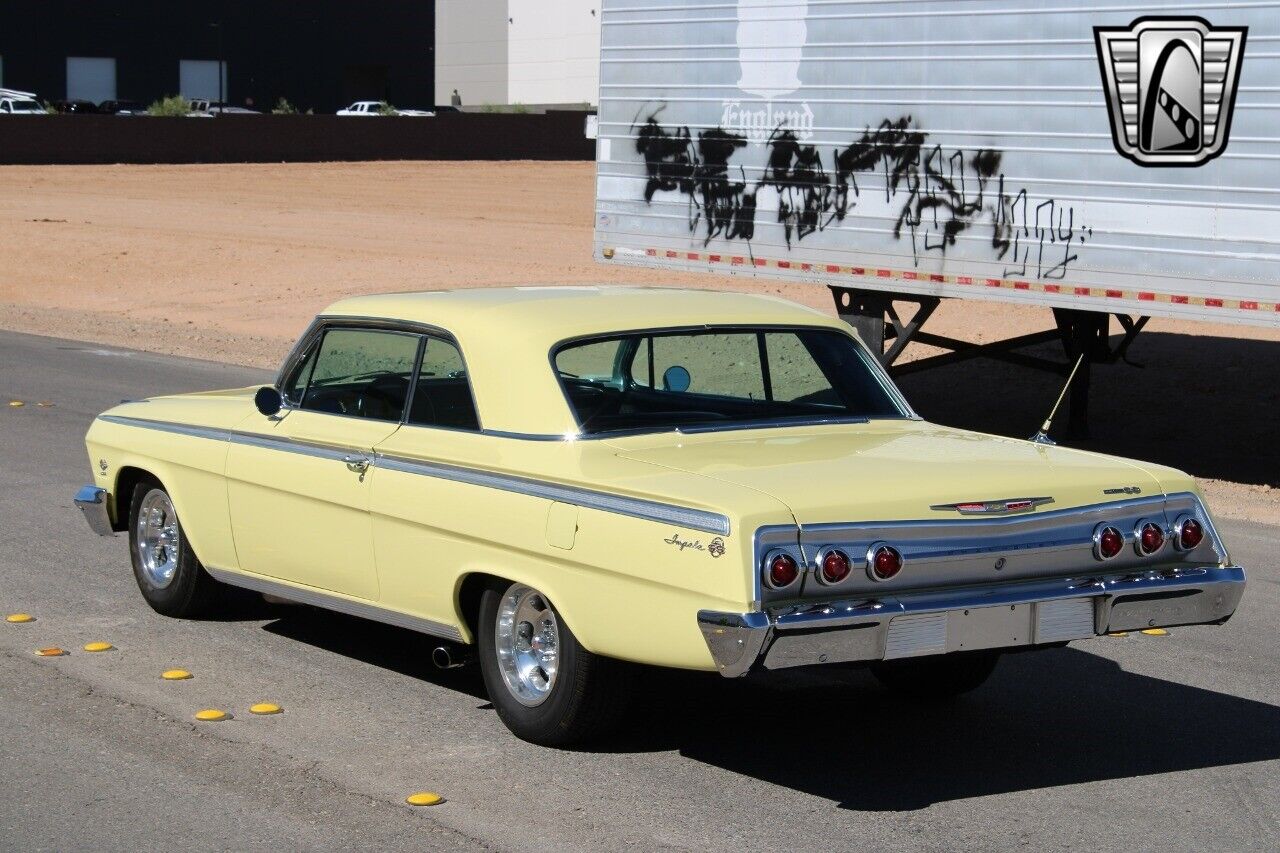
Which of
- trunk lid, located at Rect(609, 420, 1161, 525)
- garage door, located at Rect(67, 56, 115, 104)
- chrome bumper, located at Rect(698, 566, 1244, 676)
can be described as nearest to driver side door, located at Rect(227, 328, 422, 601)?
trunk lid, located at Rect(609, 420, 1161, 525)

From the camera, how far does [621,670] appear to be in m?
5.63

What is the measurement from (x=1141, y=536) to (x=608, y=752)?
182cm

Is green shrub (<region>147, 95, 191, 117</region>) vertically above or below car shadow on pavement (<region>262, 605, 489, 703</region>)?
above

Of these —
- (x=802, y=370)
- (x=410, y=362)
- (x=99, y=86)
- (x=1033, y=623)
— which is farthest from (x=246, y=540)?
→ (x=99, y=86)

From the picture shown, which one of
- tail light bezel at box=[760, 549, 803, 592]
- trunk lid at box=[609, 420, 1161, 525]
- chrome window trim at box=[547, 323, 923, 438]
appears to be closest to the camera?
tail light bezel at box=[760, 549, 803, 592]

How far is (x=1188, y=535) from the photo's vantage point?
578 centimetres

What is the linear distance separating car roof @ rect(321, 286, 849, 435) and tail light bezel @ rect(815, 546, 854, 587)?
3.57 ft

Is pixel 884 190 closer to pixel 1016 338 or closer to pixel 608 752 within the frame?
pixel 1016 338

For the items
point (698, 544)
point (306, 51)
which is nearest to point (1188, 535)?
point (698, 544)

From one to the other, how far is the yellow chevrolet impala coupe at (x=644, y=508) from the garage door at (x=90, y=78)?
7487 cm

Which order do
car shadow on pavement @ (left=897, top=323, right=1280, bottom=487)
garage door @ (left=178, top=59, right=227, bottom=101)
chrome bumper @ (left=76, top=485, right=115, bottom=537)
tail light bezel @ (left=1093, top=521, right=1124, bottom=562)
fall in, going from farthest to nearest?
garage door @ (left=178, top=59, right=227, bottom=101), car shadow on pavement @ (left=897, top=323, right=1280, bottom=487), chrome bumper @ (left=76, top=485, right=115, bottom=537), tail light bezel @ (left=1093, top=521, right=1124, bottom=562)

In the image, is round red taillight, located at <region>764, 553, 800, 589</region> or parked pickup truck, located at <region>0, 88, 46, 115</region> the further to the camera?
parked pickup truck, located at <region>0, 88, 46, 115</region>

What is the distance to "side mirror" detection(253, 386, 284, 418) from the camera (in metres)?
6.81

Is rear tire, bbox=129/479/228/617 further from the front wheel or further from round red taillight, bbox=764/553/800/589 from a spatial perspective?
round red taillight, bbox=764/553/800/589
